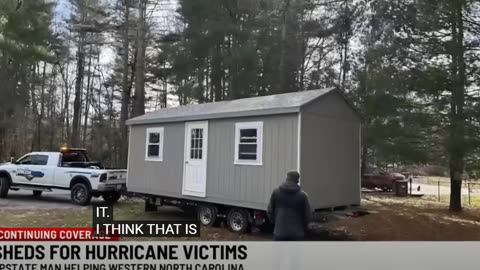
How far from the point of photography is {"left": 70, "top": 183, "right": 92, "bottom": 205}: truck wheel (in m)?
11.2

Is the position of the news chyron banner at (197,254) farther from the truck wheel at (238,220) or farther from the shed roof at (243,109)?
the shed roof at (243,109)

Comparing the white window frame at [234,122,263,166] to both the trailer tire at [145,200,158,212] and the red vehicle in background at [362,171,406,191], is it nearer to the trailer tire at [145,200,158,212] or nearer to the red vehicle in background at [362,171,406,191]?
the trailer tire at [145,200,158,212]

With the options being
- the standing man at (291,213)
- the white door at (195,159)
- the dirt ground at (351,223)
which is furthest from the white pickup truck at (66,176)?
the standing man at (291,213)

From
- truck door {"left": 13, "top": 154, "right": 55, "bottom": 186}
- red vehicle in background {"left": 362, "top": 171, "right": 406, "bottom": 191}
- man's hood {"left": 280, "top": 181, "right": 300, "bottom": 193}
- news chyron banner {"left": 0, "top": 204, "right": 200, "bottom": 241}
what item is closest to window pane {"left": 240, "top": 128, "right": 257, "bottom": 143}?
news chyron banner {"left": 0, "top": 204, "right": 200, "bottom": 241}

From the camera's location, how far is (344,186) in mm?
8500

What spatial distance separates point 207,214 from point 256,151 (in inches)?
74.1

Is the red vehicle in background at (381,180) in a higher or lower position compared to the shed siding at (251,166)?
lower

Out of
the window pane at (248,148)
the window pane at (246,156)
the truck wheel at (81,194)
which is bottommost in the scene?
the truck wheel at (81,194)

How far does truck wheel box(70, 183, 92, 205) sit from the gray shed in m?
2.04

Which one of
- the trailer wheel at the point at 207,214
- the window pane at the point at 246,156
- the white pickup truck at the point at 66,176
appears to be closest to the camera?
the window pane at the point at 246,156

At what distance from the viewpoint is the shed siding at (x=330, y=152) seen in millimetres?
7531

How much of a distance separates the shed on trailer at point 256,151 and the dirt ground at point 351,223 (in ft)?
2.02

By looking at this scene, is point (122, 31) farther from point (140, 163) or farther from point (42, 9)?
point (140, 163)

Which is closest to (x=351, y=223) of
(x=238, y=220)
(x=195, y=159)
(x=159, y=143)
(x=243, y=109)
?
(x=238, y=220)
